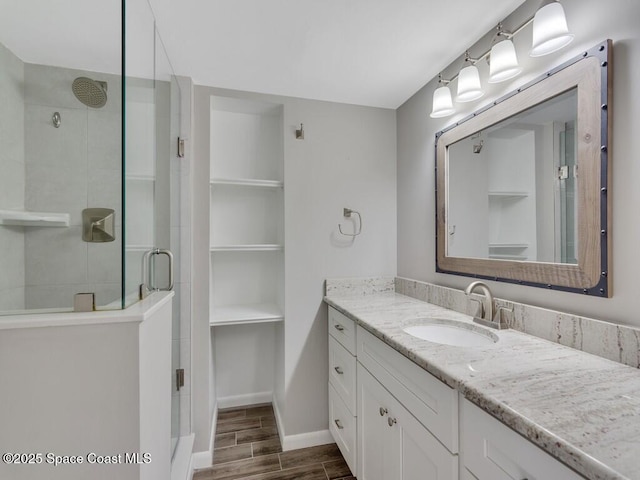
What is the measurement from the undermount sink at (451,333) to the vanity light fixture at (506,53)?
3.55ft

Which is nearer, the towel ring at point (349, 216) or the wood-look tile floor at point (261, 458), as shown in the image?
the wood-look tile floor at point (261, 458)

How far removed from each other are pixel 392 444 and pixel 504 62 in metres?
1.61

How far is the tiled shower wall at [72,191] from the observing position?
0.98 m

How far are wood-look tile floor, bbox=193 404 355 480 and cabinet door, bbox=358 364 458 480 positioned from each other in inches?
13.8

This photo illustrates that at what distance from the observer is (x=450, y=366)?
863mm

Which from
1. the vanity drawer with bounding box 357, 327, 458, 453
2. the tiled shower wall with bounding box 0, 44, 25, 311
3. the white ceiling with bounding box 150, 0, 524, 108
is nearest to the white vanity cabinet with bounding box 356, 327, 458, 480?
the vanity drawer with bounding box 357, 327, 458, 453

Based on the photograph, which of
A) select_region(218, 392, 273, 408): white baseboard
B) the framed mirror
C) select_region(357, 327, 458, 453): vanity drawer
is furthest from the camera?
select_region(218, 392, 273, 408): white baseboard

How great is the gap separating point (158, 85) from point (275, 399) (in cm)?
223

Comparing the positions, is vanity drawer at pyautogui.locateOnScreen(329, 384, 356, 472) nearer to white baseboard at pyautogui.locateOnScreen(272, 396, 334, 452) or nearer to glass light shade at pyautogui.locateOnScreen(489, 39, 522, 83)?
white baseboard at pyautogui.locateOnScreen(272, 396, 334, 452)

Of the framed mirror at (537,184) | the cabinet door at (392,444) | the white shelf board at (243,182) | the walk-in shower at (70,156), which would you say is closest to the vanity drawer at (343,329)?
the cabinet door at (392,444)

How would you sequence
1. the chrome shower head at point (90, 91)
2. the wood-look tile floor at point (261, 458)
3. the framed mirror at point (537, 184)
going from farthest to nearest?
1. the wood-look tile floor at point (261, 458)
2. the chrome shower head at point (90, 91)
3. the framed mirror at point (537, 184)

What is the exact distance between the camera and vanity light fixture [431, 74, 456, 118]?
156cm

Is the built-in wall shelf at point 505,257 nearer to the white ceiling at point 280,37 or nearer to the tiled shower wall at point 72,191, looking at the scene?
the white ceiling at point 280,37

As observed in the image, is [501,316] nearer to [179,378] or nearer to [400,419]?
[400,419]
